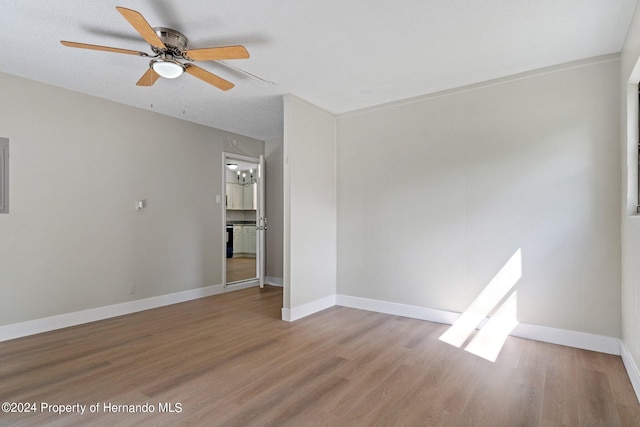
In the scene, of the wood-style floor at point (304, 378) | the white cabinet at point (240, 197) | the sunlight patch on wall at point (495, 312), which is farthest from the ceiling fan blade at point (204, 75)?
the white cabinet at point (240, 197)

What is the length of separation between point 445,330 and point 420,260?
32.0 inches

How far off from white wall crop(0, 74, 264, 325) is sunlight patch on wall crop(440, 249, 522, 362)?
368 centimetres

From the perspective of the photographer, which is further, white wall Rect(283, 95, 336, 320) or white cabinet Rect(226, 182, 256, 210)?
white cabinet Rect(226, 182, 256, 210)

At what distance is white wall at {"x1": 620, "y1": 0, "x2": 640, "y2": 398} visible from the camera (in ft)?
7.31

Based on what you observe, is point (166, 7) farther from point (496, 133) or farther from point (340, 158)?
point (496, 133)

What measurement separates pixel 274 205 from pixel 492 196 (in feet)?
12.5

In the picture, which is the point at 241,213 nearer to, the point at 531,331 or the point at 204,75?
the point at 204,75

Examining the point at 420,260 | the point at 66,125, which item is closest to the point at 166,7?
the point at 66,125

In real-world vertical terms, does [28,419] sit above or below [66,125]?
below

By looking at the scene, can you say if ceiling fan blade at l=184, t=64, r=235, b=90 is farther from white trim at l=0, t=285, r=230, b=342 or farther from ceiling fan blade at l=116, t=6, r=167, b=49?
white trim at l=0, t=285, r=230, b=342

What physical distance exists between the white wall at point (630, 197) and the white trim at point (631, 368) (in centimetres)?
2

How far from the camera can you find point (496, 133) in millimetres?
3402

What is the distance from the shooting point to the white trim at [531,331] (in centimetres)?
285

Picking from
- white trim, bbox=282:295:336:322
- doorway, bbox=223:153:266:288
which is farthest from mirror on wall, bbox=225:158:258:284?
white trim, bbox=282:295:336:322
